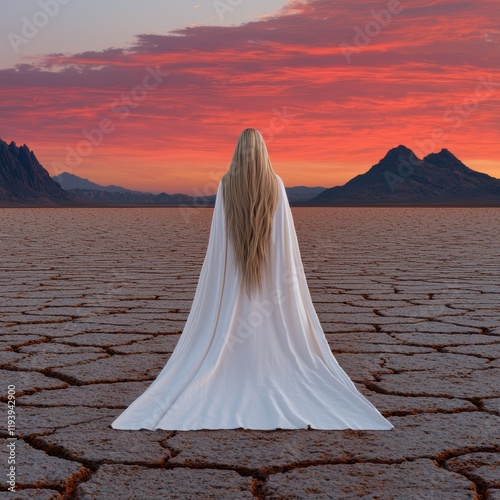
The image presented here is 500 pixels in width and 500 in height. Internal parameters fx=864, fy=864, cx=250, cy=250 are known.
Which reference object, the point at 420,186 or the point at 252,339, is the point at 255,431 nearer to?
the point at 252,339

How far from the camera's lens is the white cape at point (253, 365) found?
9.15 feet

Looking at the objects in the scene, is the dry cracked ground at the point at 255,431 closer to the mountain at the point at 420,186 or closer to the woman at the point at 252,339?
the woman at the point at 252,339

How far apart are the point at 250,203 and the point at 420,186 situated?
484 feet

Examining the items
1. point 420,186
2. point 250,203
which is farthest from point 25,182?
point 250,203

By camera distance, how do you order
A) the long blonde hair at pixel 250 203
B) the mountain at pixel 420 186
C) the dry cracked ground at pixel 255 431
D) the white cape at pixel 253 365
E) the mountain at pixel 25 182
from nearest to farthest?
1. the dry cracked ground at pixel 255 431
2. the white cape at pixel 253 365
3. the long blonde hair at pixel 250 203
4. the mountain at pixel 420 186
5. the mountain at pixel 25 182

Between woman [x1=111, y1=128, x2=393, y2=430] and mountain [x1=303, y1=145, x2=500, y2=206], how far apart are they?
122754mm

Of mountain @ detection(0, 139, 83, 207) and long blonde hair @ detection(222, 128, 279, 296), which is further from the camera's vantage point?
mountain @ detection(0, 139, 83, 207)

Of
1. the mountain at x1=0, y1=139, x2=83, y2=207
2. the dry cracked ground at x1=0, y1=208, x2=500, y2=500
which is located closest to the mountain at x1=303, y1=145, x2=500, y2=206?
the mountain at x1=0, y1=139, x2=83, y2=207

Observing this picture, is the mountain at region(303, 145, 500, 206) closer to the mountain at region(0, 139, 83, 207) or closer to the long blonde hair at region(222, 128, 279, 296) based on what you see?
the mountain at region(0, 139, 83, 207)

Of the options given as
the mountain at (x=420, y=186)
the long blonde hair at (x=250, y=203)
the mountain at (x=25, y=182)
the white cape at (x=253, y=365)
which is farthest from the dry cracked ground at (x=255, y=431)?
the mountain at (x=25, y=182)

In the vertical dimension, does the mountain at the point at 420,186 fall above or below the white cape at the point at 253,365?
above

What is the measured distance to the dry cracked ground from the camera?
2270mm

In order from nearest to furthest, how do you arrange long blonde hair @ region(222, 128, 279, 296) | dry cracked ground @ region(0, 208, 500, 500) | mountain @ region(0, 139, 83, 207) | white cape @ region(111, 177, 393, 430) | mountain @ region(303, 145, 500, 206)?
1. dry cracked ground @ region(0, 208, 500, 500)
2. white cape @ region(111, 177, 393, 430)
3. long blonde hair @ region(222, 128, 279, 296)
4. mountain @ region(303, 145, 500, 206)
5. mountain @ region(0, 139, 83, 207)

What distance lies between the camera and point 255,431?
273cm
